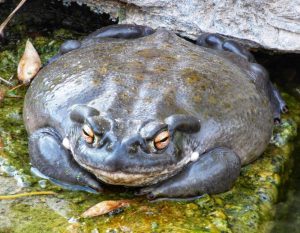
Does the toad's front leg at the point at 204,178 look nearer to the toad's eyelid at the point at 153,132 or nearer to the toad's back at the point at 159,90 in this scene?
the toad's back at the point at 159,90

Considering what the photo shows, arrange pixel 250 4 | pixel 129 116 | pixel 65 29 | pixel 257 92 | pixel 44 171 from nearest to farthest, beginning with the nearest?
pixel 129 116 < pixel 44 171 < pixel 257 92 < pixel 250 4 < pixel 65 29

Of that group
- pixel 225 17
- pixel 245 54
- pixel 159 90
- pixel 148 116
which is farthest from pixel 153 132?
pixel 225 17

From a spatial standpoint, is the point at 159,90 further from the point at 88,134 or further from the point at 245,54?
the point at 245,54

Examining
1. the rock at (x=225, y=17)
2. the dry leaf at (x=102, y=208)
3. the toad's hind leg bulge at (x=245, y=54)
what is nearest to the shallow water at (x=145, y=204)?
the dry leaf at (x=102, y=208)

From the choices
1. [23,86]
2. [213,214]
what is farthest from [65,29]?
[213,214]

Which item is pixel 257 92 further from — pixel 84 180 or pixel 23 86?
pixel 23 86

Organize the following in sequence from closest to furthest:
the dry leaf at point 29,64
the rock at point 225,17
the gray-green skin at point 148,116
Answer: the gray-green skin at point 148,116 → the rock at point 225,17 → the dry leaf at point 29,64

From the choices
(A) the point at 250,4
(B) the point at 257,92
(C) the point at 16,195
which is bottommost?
(C) the point at 16,195
